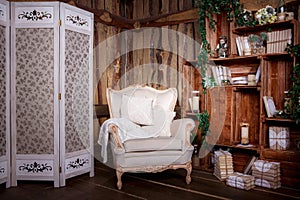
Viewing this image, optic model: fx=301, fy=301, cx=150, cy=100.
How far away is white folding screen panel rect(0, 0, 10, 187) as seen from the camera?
309cm

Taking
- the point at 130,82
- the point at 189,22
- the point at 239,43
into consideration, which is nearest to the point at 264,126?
the point at 239,43

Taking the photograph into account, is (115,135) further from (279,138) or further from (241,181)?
(279,138)

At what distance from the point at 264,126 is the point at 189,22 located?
75.5 inches

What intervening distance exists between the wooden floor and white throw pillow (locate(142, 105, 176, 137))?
55 centimetres

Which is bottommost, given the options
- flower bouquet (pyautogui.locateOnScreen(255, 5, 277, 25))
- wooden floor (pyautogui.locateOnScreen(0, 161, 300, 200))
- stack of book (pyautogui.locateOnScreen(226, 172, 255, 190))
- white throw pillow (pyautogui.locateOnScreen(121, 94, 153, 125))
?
wooden floor (pyautogui.locateOnScreen(0, 161, 300, 200))

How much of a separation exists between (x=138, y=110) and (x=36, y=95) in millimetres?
1173

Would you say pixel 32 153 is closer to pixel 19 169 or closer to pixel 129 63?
pixel 19 169

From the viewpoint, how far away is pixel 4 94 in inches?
123

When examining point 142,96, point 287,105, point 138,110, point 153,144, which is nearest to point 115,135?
point 153,144

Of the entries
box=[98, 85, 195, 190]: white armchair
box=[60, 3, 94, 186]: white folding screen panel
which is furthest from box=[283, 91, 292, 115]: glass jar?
box=[60, 3, 94, 186]: white folding screen panel

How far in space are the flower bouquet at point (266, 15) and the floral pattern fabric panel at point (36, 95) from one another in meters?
2.37

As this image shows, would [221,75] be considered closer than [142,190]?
A: No

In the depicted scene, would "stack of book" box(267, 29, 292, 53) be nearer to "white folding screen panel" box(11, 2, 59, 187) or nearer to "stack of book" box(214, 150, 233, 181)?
"stack of book" box(214, 150, 233, 181)

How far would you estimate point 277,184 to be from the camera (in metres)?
3.21
